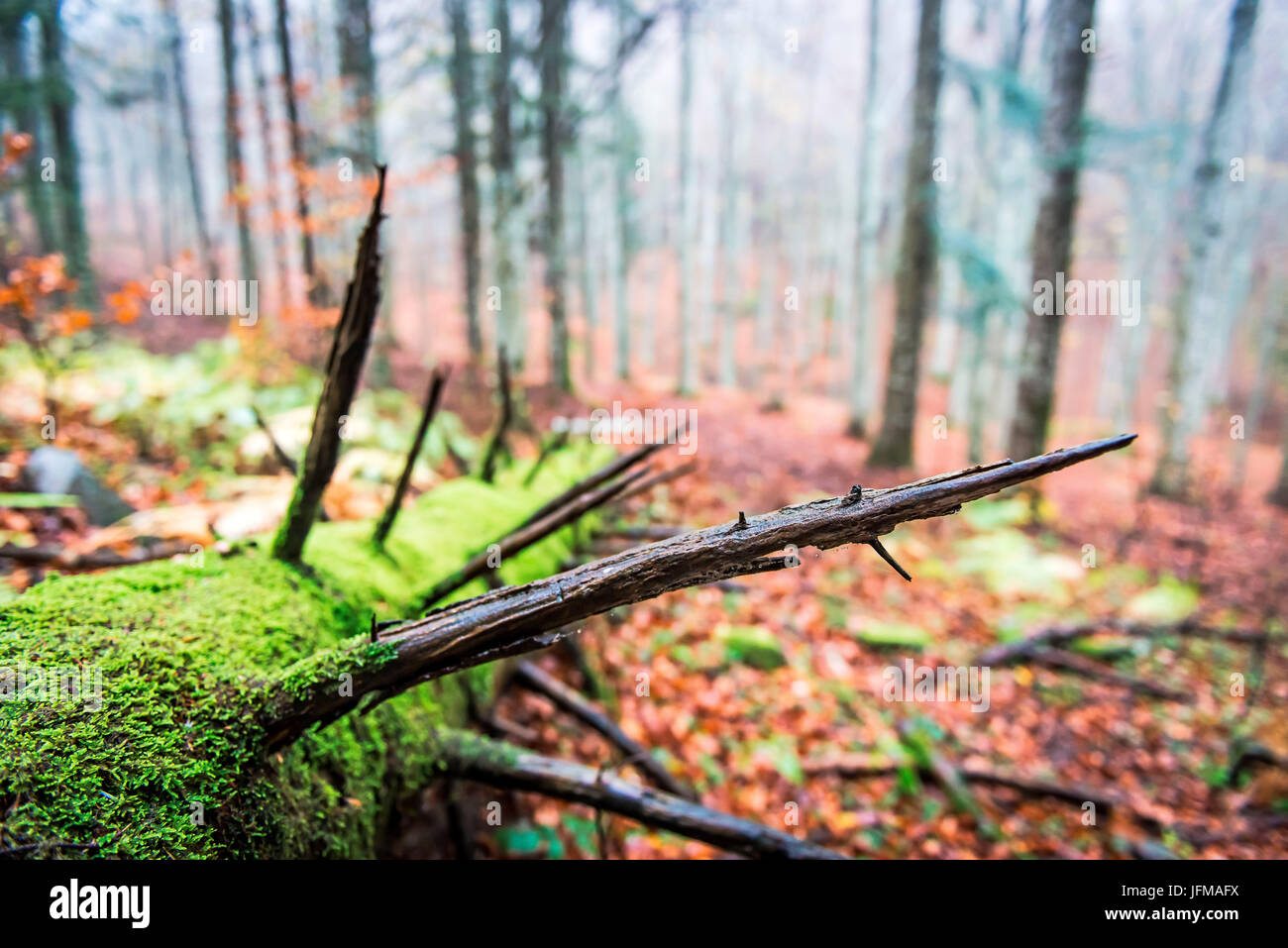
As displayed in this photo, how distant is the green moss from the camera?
1.25 m

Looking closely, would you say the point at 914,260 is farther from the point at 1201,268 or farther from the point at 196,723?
the point at 196,723

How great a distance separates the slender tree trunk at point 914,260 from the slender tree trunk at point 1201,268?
5325 mm

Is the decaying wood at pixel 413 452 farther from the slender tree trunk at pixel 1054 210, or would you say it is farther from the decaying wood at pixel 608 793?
Result: the slender tree trunk at pixel 1054 210

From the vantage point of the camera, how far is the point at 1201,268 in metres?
11.0

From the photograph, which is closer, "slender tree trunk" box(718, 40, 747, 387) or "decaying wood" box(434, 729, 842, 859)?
"decaying wood" box(434, 729, 842, 859)

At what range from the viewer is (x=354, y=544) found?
281cm

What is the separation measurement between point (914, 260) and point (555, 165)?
667 cm

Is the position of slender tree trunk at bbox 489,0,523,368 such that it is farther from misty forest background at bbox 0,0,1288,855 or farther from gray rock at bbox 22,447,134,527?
gray rock at bbox 22,447,134,527

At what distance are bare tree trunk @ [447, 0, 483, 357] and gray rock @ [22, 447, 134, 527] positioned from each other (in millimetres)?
8296

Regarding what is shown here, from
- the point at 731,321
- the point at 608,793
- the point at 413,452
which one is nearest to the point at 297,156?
the point at 413,452

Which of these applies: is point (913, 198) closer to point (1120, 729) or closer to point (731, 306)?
point (1120, 729)

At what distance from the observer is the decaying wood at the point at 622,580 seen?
1302 millimetres

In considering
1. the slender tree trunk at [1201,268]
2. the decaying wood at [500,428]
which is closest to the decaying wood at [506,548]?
the decaying wood at [500,428]

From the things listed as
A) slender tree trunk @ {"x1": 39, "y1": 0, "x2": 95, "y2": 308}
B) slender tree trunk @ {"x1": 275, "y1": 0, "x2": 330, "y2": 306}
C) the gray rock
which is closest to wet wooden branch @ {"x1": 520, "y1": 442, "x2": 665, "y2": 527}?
the gray rock
